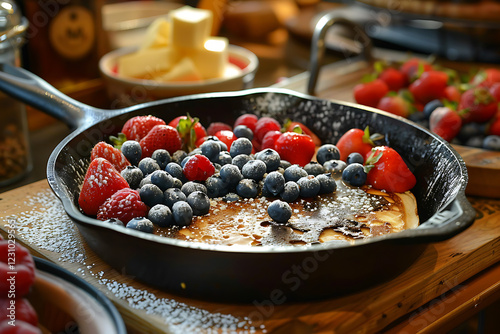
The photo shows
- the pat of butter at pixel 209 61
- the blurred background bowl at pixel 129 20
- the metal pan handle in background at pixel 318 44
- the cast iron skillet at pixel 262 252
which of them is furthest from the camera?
the blurred background bowl at pixel 129 20

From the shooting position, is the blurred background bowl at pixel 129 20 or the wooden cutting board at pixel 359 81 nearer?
the wooden cutting board at pixel 359 81

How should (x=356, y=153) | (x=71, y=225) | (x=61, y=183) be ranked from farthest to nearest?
(x=356, y=153)
(x=71, y=225)
(x=61, y=183)

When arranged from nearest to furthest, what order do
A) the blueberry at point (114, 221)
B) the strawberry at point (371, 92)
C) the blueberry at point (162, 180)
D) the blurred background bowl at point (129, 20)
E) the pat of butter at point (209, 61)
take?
the blueberry at point (114, 221) → the blueberry at point (162, 180) → the strawberry at point (371, 92) → the pat of butter at point (209, 61) → the blurred background bowl at point (129, 20)

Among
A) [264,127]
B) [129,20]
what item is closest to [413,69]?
[264,127]

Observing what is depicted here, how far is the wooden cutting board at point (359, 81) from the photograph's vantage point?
1263mm

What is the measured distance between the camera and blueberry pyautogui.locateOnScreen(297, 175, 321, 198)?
1.07 meters

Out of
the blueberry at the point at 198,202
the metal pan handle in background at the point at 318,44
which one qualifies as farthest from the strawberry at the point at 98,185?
the metal pan handle in background at the point at 318,44

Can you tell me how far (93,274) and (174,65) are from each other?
1065 mm

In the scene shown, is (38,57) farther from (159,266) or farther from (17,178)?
(159,266)

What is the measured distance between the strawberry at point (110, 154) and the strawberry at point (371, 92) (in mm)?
801

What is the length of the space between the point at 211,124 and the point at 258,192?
0.30 m

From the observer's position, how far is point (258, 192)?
110 cm

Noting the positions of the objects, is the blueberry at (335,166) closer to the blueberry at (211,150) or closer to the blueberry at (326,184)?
the blueberry at (326,184)

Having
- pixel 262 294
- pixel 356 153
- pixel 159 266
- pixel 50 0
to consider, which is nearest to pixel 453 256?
pixel 356 153
